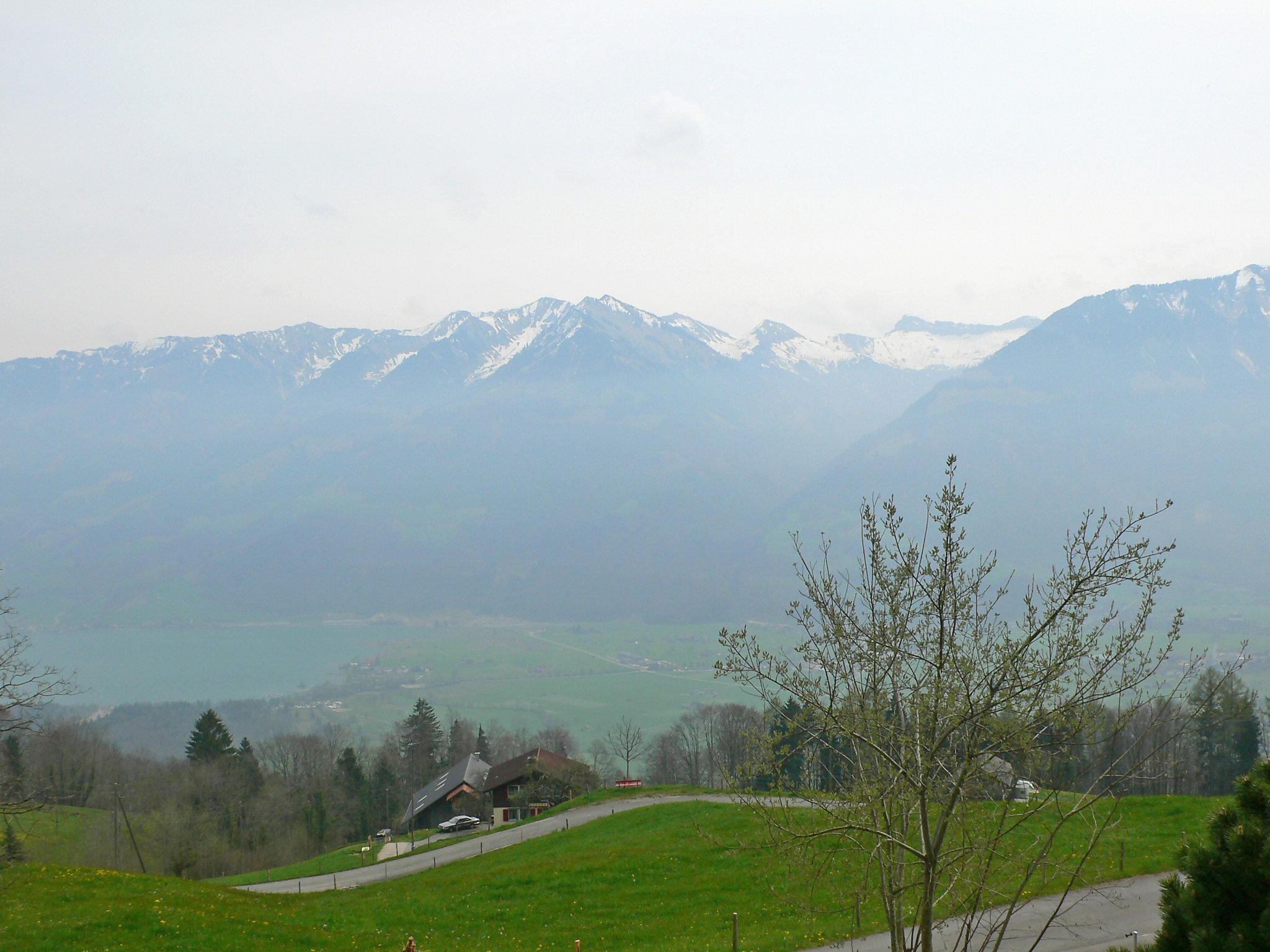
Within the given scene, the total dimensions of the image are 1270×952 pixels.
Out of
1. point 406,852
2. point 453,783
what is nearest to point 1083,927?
point 406,852

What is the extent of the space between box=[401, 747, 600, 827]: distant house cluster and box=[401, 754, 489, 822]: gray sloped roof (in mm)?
60

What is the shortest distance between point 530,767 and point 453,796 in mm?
8408

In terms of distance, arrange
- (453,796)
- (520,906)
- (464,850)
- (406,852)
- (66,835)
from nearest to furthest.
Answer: (520,906) < (464,850) < (406,852) < (66,835) < (453,796)

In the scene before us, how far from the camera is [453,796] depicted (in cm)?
6050

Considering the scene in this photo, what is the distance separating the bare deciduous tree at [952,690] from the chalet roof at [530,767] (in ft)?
164

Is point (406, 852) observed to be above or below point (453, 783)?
above

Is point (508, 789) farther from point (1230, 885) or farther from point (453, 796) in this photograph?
point (1230, 885)

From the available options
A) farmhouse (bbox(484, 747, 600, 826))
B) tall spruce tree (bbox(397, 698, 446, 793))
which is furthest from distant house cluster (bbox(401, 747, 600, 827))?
tall spruce tree (bbox(397, 698, 446, 793))

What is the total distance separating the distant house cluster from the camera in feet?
181

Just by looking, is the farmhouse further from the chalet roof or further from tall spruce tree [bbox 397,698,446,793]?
tall spruce tree [bbox 397,698,446,793]

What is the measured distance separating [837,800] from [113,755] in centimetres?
9194

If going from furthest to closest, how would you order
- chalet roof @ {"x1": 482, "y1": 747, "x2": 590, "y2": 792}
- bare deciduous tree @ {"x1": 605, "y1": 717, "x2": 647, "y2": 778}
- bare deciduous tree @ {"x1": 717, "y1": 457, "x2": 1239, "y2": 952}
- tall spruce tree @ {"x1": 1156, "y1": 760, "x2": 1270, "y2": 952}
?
bare deciduous tree @ {"x1": 605, "y1": 717, "x2": 647, "y2": 778}, chalet roof @ {"x1": 482, "y1": 747, "x2": 590, "y2": 792}, bare deciduous tree @ {"x1": 717, "y1": 457, "x2": 1239, "y2": 952}, tall spruce tree @ {"x1": 1156, "y1": 760, "x2": 1270, "y2": 952}

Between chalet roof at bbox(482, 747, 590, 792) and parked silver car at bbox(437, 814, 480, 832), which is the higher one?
chalet roof at bbox(482, 747, 590, 792)

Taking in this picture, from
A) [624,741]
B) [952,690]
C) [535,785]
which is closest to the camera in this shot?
[952,690]
